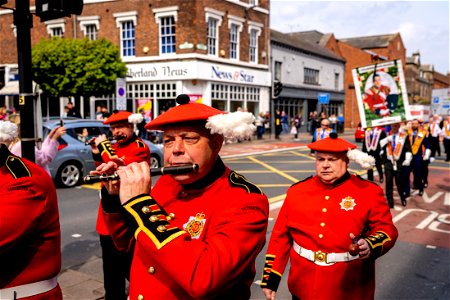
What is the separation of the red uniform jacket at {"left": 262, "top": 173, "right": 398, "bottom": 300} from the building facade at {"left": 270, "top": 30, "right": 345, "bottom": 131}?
3052cm

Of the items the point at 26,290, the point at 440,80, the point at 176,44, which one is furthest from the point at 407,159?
the point at 440,80

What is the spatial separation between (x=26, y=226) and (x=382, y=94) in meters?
5.57

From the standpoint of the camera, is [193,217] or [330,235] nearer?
[193,217]

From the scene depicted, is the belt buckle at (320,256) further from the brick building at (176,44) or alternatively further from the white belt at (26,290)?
the brick building at (176,44)

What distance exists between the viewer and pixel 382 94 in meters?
6.43

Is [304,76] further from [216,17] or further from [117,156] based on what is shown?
[117,156]

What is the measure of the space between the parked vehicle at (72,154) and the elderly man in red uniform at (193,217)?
9.25 metres

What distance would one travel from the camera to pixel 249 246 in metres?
1.88

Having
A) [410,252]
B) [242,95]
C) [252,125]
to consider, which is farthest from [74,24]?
[252,125]

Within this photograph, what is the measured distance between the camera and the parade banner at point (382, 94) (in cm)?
634

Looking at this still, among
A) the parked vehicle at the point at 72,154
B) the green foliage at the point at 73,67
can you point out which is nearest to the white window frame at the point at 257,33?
the green foliage at the point at 73,67

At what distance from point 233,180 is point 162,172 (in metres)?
0.39

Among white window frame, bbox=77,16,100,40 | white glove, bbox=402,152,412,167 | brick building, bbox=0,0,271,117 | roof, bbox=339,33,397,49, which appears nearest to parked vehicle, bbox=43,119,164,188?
white glove, bbox=402,152,412,167

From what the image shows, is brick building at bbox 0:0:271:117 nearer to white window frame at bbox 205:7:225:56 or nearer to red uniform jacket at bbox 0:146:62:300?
white window frame at bbox 205:7:225:56
